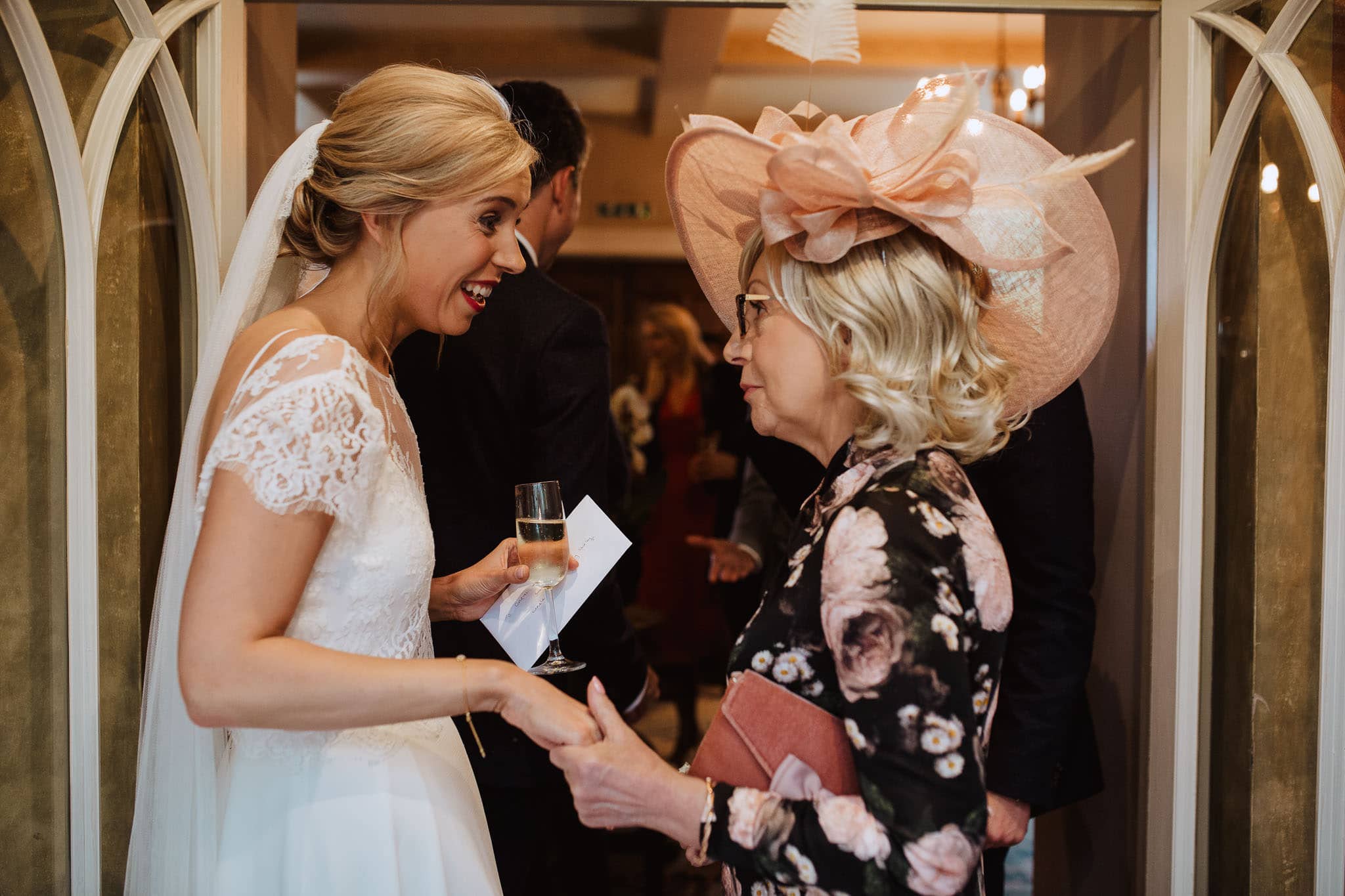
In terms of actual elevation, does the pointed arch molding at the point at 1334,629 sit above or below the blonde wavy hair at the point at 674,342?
above

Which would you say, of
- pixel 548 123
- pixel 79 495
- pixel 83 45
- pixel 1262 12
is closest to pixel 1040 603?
pixel 1262 12

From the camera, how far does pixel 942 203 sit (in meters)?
1.41

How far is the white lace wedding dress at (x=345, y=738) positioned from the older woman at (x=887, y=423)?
0.32 m

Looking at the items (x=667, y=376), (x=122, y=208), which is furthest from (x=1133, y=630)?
(x=667, y=376)

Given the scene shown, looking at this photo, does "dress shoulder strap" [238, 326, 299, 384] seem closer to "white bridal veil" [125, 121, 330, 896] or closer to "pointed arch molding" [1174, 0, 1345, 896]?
"white bridal veil" [125, 121, 330, 896]

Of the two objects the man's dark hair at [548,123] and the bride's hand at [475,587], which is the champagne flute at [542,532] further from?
the man's dark hair at [548,123]

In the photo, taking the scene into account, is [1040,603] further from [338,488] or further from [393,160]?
[393,160]

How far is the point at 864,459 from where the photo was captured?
1.46 m

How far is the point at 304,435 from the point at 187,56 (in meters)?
1.00


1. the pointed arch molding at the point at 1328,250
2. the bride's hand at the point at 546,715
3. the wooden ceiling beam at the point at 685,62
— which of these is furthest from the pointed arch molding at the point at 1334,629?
the wooden ceiling beam at the point at 685,62

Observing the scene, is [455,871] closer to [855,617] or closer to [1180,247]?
[855,617]

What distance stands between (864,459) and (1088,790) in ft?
2.81

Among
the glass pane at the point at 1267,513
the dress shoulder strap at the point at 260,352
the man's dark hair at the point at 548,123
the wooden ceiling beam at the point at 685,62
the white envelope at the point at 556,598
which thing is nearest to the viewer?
the dress shoulder strap at the point at 260,352

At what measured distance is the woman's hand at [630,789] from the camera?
1332mm
